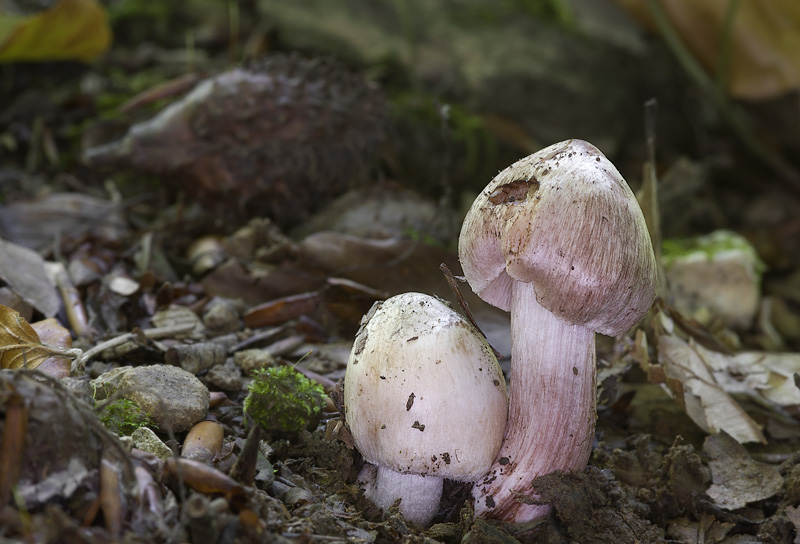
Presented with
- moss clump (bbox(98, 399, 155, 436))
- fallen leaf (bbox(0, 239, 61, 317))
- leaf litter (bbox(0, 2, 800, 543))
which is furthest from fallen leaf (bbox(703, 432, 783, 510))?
fallen leaf (bbox(0, 239, 61, 317))

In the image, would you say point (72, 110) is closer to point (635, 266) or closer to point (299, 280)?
point (299, 280)

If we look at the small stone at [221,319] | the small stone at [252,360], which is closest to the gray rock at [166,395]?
the small stone at [252,360]

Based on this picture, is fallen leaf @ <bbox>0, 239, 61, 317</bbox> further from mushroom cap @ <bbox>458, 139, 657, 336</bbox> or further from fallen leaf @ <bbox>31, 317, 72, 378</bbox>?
mushroom cap @ <bbox>458, 139, 657, 336</bbox>

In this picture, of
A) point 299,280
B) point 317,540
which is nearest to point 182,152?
point 299,280

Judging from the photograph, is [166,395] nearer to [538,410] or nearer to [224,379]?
[224,379]

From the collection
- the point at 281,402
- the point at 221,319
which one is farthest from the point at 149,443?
the point at 221,319

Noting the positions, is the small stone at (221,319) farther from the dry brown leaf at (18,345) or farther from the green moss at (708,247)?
the green moss at (708,247)
